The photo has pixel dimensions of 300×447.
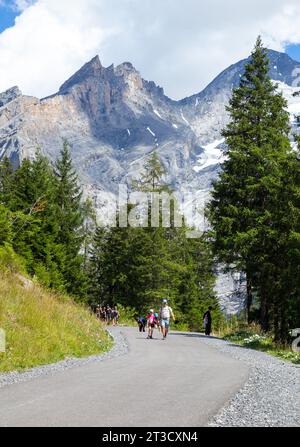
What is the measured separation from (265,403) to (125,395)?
8.27ft

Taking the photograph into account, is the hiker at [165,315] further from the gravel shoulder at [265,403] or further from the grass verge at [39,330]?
the gravel shoulder at [265,403]

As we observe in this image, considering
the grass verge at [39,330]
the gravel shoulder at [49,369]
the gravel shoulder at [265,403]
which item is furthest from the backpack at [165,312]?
A: the gravel shoulder at [265,403]

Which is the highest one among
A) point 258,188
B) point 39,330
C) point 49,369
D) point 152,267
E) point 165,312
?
point 258,188

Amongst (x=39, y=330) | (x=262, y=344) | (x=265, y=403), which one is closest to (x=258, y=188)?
(x=262, y=344)

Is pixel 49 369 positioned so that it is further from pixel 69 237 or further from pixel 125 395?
pixel 69 237

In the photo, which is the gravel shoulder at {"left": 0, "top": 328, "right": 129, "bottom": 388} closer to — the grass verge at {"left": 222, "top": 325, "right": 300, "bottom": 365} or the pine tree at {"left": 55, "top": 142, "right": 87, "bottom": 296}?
the grass verge at {"left": 222, "top": 325, "right": 300, "bottom": 365}

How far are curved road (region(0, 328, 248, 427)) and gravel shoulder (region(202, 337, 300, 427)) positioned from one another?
24cm

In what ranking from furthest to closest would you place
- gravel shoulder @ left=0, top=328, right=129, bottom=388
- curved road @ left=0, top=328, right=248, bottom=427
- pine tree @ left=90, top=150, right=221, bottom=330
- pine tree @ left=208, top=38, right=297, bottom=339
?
pine tree @ left=90, top=150, right=221, bottom=330, pine tree @ left=208, top=38, right=297, bottom=339, gravel shoulder @ left=0, top=328, right=129, bottom=388, curved road @ left=0, top=328, right=248, bottom=427

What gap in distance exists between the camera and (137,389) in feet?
33.0

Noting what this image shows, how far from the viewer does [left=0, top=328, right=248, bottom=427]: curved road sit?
7.37m

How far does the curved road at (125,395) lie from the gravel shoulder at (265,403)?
0.24 m

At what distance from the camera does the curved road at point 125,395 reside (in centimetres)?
737

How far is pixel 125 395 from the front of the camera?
934cm

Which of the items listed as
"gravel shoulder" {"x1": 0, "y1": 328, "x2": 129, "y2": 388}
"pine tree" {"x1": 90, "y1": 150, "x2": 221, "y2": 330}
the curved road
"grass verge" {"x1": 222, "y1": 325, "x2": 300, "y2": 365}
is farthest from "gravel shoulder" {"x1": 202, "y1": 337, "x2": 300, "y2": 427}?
"pine tree" {"x1": 90, "y1": 150, "x2": 221, "y2": 330}
